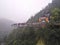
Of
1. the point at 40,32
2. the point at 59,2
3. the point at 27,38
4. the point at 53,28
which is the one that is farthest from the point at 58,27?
the point at 59,2

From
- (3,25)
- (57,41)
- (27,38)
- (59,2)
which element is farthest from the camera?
(3,25)

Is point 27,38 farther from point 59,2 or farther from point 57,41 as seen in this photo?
point 59,2

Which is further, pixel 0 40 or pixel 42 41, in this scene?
pixel 0 40

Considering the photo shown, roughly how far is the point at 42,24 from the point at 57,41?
2.83 ft

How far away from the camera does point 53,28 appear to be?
6973 mm

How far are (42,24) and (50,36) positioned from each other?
0.60 metres

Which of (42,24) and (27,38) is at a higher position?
(42,24)

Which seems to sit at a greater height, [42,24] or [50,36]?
[42,24]

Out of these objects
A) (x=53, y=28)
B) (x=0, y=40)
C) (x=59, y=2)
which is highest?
(x=59, y=2)

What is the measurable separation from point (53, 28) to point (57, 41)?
49 cm

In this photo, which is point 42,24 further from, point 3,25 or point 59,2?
point 3,25

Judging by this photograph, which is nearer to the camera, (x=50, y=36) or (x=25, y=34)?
(x=50, y=36)

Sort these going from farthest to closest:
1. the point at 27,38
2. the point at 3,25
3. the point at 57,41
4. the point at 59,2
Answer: the point at 3,25 < the point at 59,2 < the point at 27,38 < the point at 57,41

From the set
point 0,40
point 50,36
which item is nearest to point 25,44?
point 50,36
